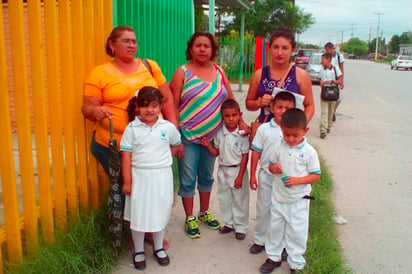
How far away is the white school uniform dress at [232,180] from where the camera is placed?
3.37 metres

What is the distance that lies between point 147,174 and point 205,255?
912 millimetres

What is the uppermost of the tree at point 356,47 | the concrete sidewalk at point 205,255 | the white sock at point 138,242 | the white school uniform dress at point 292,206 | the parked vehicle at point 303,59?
the tree at point 356,47

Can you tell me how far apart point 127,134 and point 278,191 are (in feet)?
3.77

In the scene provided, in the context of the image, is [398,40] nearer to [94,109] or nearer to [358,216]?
[358,216]

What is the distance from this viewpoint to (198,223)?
383cm

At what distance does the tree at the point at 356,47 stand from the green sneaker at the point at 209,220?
10738cm

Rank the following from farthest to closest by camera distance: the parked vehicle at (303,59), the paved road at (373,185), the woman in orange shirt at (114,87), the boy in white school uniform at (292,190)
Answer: the parked vehicle at (303,59), the paved road at (373,185), the woman in orange shirt at (114,87), the boy in white school uniform at (292,190)

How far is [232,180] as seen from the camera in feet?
11.3

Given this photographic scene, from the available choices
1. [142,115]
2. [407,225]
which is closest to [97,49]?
[142,115]

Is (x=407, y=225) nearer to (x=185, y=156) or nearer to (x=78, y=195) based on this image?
(x=185, y=156)

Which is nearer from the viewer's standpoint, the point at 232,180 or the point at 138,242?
the point at 138,242

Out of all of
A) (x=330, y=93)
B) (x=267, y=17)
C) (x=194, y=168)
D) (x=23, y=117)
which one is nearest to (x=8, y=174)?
(x=23, y=117)

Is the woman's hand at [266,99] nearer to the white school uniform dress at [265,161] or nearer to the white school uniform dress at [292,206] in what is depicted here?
the white school uniform dress at [265,161]

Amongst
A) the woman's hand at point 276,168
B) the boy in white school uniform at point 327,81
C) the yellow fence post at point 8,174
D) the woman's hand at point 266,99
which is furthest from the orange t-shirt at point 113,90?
the boy in white school uniform at point 327,81
